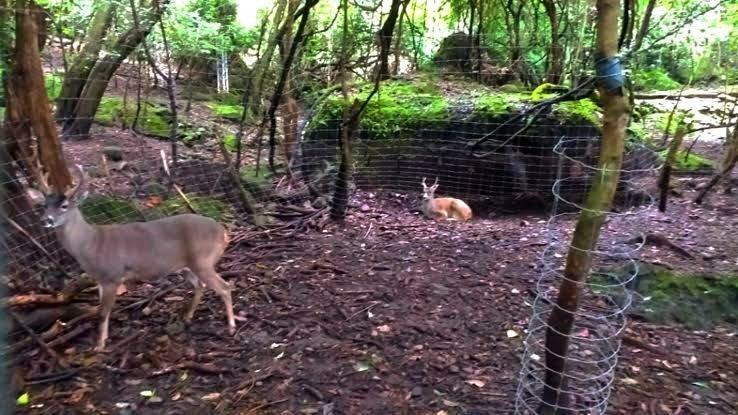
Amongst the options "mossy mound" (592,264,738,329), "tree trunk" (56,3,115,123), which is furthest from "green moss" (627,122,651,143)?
"tree trunk" (56,3,115,123)

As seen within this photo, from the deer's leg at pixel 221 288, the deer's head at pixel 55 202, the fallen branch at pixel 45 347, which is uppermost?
the deer's head at pixel 55 202

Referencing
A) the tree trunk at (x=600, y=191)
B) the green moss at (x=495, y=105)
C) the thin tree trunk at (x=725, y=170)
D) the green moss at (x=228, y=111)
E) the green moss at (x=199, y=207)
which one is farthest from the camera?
the green moss at (x=228, y=111)

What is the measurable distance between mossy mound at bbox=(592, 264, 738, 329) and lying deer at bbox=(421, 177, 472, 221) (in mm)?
2789

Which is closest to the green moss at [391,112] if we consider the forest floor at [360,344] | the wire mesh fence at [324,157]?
the wire mesh fence at [324,157]

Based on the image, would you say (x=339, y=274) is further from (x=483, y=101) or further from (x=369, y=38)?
(x=369, y=38)

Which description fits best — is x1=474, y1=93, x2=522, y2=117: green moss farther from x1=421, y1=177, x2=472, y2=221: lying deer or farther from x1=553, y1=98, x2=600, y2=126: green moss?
Answer: x1=421, y1=177, x2=472, y2=221: lying deer

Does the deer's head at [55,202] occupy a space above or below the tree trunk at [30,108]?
below

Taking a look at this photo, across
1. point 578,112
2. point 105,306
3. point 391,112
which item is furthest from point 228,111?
point 105,306

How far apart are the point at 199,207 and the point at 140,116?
386 centimetres

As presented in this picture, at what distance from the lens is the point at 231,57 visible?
11.6 meters

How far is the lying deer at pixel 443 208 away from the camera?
7.95m

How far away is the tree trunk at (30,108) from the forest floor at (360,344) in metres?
1.21

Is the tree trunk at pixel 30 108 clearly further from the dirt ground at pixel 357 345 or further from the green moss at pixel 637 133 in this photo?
the green moss at pixel 637 133

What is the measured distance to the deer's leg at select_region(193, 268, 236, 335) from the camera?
4820 millimetres
